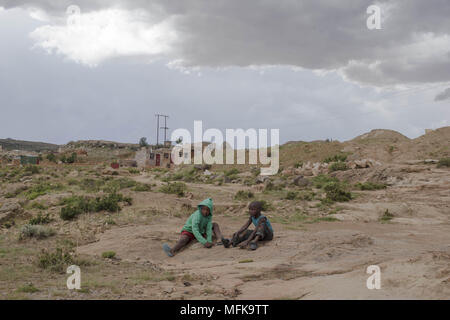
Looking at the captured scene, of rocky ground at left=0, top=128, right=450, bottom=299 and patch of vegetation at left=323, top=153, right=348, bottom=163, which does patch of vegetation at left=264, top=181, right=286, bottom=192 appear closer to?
rocky ground at left=0, top=128, right=450, bottom=299

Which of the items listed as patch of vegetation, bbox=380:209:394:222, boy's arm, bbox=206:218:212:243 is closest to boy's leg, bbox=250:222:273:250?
boy's arm, bbox=206:218:212:243

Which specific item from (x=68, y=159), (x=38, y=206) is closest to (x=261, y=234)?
(x=38, y=206)

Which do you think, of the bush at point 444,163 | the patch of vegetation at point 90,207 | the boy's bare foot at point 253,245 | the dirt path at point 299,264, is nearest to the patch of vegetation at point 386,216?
the dirt path at point 299,264

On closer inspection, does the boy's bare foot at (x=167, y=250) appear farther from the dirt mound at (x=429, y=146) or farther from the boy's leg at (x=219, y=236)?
the dirt mound at (x=429, y=146)

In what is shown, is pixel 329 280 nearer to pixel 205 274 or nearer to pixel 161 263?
pixel 205 274

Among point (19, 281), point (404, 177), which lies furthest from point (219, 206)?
point (404, 177)

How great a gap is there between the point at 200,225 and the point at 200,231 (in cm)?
13

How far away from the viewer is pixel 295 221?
12117 mm

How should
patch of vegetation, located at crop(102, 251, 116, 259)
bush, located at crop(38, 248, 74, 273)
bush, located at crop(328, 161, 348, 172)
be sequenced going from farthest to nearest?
1. bush, located at crop(328, 161, 348, 172)
2. patch of vegetation, located at crop(102, 251, 116, 259)
3. bush, located at crop(38, 248, 74, 273)

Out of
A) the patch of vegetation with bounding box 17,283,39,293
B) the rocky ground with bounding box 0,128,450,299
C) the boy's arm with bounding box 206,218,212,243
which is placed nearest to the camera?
the rocky ground with bounding box 0,128,450,299

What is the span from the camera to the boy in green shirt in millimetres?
7414

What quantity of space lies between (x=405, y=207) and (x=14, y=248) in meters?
12.0

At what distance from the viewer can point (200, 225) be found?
7.84 m
